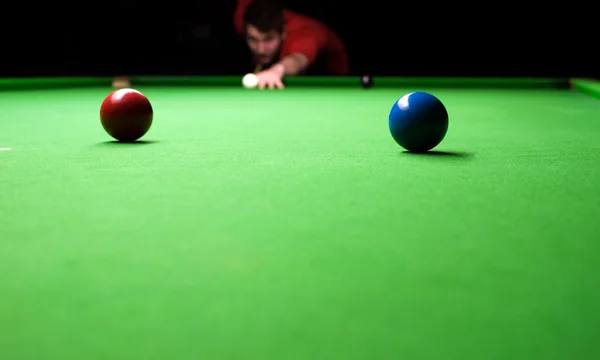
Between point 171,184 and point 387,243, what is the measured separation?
0.98m

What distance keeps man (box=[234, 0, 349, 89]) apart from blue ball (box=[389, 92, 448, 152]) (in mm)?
5910

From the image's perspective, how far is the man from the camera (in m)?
9.80

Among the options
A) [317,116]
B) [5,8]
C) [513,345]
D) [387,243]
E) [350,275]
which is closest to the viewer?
[513,345]

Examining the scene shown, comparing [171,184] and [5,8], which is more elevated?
[5,8]

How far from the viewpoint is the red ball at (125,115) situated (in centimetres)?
345

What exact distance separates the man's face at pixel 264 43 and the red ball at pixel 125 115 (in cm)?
696

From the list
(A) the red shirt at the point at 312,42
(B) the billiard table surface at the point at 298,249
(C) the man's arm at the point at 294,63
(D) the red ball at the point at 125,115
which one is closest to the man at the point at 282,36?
(A) the red shirt at the point at 312,42

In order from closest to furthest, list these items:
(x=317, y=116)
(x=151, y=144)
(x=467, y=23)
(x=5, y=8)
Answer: (x=151, y=144), (x=317, y=116), (x=5, y=8), (x=467, y=23)

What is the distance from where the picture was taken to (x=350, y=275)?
1413mm

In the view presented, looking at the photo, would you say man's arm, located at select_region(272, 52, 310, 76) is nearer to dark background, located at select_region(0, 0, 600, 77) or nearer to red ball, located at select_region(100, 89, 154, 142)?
dark background, located at select_region(0, 0, 600, 77)

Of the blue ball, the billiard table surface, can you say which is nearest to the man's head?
the billiard table surface

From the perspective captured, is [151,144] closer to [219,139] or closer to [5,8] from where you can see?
[219,139]

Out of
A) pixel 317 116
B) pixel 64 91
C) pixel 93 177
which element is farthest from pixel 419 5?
pixel 93 177

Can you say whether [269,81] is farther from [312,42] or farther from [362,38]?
[362,38]
